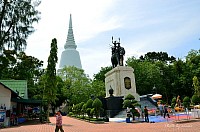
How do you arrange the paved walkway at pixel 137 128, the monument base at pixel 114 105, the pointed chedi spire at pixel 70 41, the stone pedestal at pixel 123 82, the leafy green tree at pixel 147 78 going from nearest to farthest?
the paved walkway at pixel 137 128 < the monument base at pixel 114 105 < the stone pedestal at pixel 123 82 < the leafy green tree at pixel 147 78 < the pointed chedi spire at pixel 70 41

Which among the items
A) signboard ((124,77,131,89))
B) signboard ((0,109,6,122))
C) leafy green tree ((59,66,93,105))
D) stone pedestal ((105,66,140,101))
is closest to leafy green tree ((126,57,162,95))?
leafy green tree ((59,66,93,105))

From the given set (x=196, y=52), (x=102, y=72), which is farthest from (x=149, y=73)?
(x=102, y=72)

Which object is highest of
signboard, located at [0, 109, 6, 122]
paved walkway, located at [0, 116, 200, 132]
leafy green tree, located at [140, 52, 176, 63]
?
leafy green tree, located at [140, 52, 176, 63]

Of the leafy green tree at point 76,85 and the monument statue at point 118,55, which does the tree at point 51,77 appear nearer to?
the monument statue at point 118,55

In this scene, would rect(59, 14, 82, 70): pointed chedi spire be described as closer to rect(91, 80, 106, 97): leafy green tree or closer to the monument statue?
rect(91, 80, 106, 97): leafy green tree

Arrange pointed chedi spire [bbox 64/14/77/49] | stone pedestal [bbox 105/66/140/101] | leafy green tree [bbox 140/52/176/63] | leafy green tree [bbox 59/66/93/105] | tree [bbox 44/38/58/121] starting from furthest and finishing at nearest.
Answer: pointed chedi spire [bbox 64/14/77/49]
leafy green tree [bbox 140/52/176/63]
leafy green tree [bbox 59/66/93/105]
stone pedestal [bbox 105/66/140/101]
tree [bbox 44/38/58/121]

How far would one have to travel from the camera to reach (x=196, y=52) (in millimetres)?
47812

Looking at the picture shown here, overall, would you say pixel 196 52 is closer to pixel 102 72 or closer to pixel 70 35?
pixel 102 72

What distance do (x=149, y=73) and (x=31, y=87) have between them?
26.0 metres

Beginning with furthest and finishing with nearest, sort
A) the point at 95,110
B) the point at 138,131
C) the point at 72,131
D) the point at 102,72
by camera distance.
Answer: the point at 102,72 < the point at 95,110 < the point at 72,131 < the point at 138,131

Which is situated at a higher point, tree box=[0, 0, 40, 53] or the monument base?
tree box=[0, 0, 40, 53]

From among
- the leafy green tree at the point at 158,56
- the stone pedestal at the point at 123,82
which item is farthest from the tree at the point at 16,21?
the leafy green tree at the point at 158,56

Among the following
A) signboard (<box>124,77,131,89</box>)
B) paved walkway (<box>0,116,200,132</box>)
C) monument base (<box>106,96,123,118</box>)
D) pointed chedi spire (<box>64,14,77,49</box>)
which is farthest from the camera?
pointed chedi spire (<box>64,14,77,49</box>)

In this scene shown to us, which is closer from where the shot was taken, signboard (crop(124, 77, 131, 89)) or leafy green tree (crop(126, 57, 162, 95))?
signboard (crop(124, 77, 131, 89))
